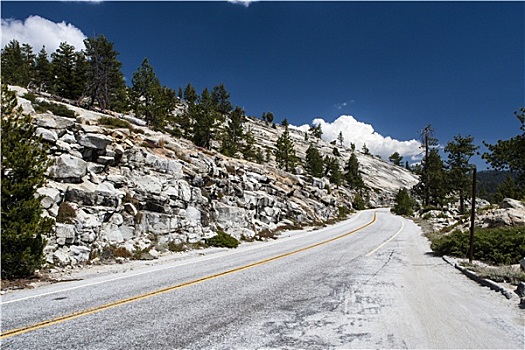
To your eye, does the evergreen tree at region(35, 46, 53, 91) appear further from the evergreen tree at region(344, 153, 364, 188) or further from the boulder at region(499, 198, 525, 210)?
the evergreen tree at region(344, 153, 364, 188)

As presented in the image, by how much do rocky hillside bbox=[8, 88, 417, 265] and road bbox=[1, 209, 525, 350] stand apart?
4.65 m

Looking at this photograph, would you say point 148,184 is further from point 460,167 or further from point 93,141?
point 460,167

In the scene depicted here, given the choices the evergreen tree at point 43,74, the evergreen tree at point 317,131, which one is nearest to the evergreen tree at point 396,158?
the evergreen tree at point 317,131

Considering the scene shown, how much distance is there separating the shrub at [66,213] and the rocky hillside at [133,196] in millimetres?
38

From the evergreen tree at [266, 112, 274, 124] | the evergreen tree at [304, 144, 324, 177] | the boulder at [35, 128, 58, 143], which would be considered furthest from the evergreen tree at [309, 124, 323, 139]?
the boulder at [35, 128, 58, 143]

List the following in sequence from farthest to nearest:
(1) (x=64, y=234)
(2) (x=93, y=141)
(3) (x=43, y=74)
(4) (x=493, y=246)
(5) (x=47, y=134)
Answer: (3) (x=43, y=74) → (2) (x=93, y=141) → (5) (x=47, y=134) → (4) (x=493, y=246) → (1) (x=64, y=234)

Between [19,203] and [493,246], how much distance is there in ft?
62.9

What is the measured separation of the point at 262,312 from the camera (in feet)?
21.5

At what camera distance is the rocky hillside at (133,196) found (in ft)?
46.3

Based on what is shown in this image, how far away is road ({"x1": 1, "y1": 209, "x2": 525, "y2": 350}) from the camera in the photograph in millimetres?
5082

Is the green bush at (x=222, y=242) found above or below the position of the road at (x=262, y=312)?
below

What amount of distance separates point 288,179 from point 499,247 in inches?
1286

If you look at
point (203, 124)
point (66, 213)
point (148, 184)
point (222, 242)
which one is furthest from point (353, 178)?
point (66, 213)

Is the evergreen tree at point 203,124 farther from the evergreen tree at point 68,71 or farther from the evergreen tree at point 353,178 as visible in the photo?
the evergreen tree at point 353,178
